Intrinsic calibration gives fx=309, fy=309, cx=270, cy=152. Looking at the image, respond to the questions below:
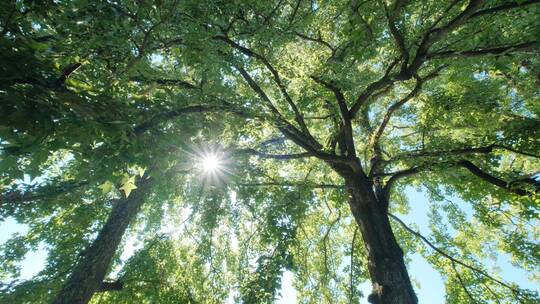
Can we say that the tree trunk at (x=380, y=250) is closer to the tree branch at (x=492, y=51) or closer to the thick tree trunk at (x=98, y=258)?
the tree branch at (x=492, y=51)

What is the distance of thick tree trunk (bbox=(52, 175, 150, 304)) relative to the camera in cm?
680

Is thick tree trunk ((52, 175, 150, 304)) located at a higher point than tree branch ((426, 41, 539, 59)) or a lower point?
lower

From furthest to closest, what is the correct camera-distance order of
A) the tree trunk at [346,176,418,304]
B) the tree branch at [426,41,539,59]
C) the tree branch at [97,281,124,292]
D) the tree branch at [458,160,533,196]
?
the tree branch at [97,281,124,292], the tree branch at [458,160,533,196], the tree trunk at [346,176,418,304], the tree branch at [426,41,539,59]

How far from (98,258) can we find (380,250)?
6592 mm

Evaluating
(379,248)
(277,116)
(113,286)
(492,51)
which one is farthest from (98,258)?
(492,51)

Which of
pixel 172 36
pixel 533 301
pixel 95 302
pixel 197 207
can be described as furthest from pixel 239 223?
pixel 533 301

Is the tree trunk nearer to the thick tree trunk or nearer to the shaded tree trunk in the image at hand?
the shaded tree trunk

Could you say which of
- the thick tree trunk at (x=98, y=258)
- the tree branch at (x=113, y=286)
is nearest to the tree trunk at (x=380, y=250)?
the thick tree trunk at (x=98, y=258)

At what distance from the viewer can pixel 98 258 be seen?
24.6ft

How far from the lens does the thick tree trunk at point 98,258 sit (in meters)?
6.80

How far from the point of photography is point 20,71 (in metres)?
2.62

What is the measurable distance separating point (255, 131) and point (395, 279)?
163 inches

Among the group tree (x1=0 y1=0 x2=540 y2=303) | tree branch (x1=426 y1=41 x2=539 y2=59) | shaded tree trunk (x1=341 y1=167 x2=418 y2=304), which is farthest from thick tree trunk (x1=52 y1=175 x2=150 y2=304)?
tree branch (x1=426 y1=41 x2=539 y2=59)

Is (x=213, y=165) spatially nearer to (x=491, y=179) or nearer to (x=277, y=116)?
(x=277, y=116)
